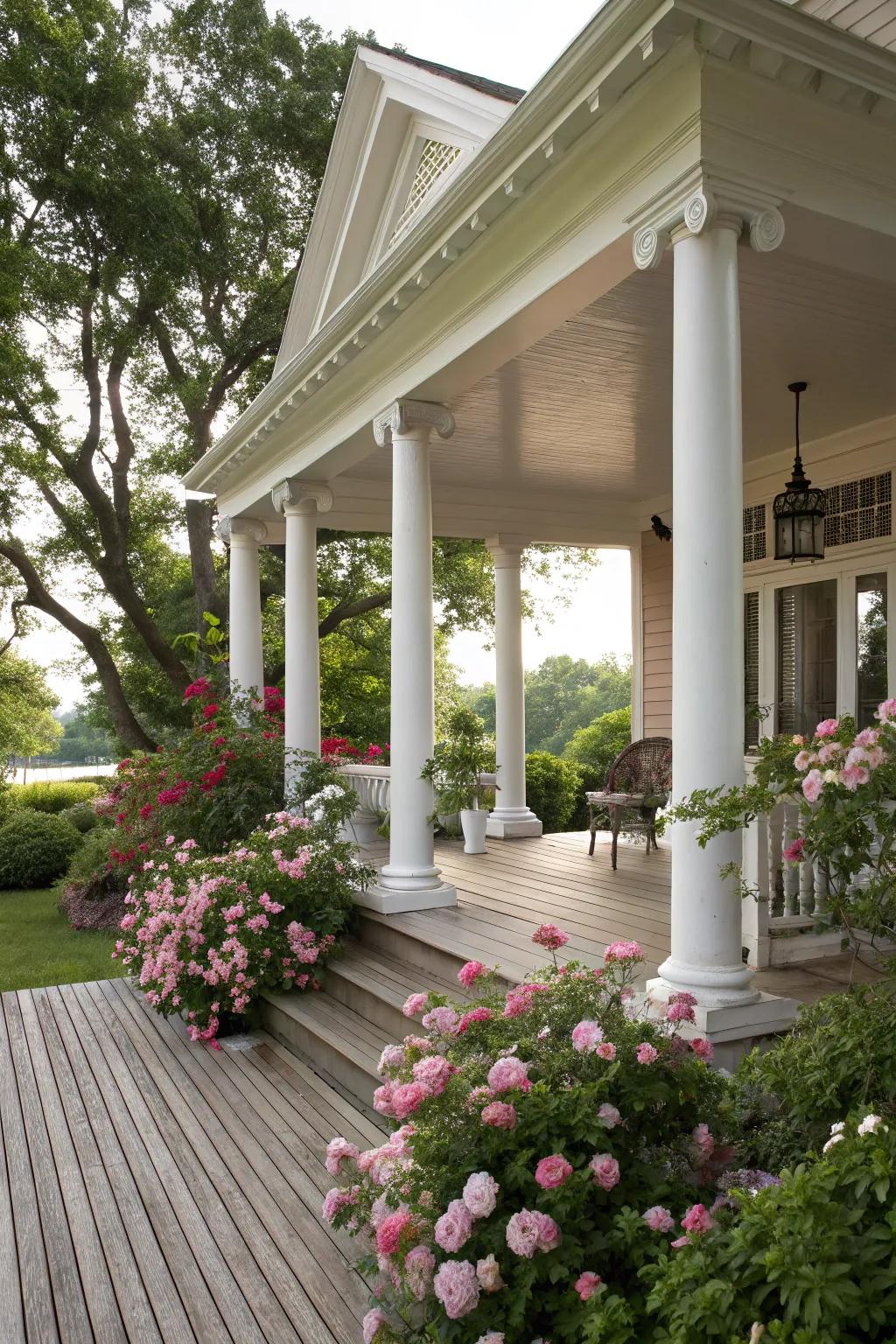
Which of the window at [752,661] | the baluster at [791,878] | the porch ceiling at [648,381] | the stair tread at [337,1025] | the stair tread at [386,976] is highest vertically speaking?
the porch ceiling at [648,381]

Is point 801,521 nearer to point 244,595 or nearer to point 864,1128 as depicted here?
point 864,1128

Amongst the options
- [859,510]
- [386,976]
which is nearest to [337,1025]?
[386,976]

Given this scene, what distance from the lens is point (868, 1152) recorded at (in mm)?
2008

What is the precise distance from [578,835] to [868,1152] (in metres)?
7.68

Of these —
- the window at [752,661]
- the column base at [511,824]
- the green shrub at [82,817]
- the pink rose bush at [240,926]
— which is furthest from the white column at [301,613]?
the green shrub at [82,817]

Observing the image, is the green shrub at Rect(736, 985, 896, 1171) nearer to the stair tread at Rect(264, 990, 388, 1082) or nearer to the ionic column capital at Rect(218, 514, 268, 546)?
the stair tread at Rect(264, 990, 388, 1082)

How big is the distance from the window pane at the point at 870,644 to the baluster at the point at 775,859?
111 inches

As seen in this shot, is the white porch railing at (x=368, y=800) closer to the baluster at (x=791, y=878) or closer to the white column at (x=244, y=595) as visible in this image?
the white column at (x=244, y=595)

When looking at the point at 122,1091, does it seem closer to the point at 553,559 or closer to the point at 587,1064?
the point at 587,1064

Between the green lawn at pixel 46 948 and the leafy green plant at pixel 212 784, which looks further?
the green lawn at pixel 46 948

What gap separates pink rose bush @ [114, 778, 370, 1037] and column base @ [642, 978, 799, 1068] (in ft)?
8.38

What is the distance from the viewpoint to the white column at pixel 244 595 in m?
9.83

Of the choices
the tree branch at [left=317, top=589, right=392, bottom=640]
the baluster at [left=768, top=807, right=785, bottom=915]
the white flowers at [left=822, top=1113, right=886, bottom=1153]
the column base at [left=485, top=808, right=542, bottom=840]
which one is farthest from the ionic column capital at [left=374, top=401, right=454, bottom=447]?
the tree branch at [left=317, top=589, right=392, bottom=640]

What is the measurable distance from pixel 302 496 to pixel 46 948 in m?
5.07
